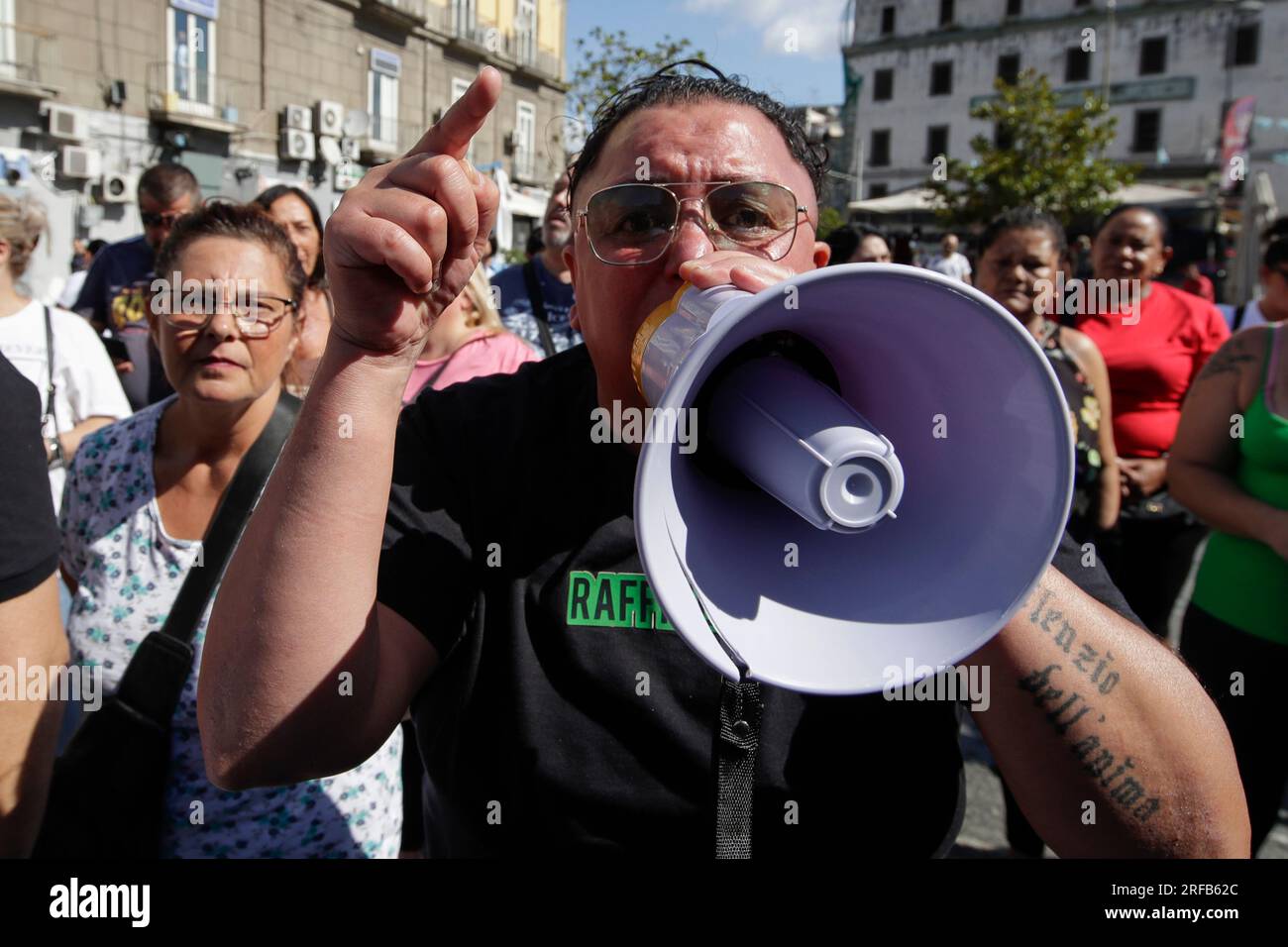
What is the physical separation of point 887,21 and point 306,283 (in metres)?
46.6

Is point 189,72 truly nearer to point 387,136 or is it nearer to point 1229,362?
point 387,136

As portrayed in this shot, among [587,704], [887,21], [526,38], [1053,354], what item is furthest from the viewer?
[887,21]

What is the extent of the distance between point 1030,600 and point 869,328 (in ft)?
1.18

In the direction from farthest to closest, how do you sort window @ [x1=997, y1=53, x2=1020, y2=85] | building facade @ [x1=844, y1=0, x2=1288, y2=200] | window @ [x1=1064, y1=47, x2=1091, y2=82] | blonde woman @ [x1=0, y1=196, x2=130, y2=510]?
window @ [x1=997, y1=53, x2=1020, y2=85] < window @ [x1=1064, y1=47, x2=1091, y2=82] < building facade @ [x1=844, y1=0, x2=1288, y2=200] < blonde woman @ [x1=0, y1=196, x2=130, y2=510]

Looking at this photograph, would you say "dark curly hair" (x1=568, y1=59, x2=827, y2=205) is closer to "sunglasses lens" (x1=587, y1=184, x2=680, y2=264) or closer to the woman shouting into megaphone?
the woman shouting into megaphone

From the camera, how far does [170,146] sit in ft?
44.7

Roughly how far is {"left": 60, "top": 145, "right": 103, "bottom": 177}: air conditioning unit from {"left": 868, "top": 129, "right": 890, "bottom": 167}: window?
36.0 metres

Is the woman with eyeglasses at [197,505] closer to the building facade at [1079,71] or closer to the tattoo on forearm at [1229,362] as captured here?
the tattoo on forearm at [1229,362]

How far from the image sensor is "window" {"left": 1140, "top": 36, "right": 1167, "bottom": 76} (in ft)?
121

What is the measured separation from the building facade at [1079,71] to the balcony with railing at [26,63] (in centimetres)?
2396

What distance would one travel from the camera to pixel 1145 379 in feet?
12.7

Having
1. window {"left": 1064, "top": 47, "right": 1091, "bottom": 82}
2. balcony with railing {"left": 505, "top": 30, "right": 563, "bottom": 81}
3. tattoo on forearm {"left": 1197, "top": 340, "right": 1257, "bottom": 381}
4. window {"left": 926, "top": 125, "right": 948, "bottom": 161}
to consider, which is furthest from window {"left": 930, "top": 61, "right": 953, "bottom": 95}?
tattoo on forearm {"left": 1197, "top": 340, "right": 1257, "bottom": 381}

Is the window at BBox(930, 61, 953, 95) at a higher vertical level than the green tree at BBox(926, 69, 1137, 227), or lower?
higher

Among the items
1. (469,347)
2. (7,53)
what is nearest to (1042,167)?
(7,53)
